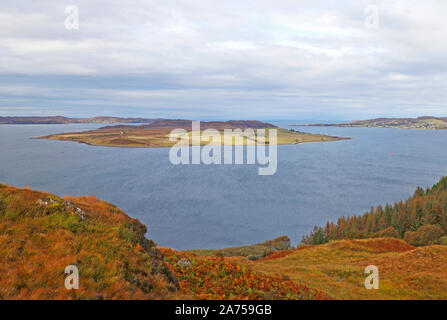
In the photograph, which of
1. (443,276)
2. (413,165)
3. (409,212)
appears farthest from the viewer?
(413,165)

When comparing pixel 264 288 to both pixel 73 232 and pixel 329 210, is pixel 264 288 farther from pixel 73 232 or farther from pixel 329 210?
pixel 329 210

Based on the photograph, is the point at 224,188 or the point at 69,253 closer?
the point at 69,253

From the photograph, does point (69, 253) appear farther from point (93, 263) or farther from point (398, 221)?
point (398, 221)

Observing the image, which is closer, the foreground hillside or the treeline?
A: the foreground hillside

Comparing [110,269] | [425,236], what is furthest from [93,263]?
[425,236]

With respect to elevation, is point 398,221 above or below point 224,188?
above

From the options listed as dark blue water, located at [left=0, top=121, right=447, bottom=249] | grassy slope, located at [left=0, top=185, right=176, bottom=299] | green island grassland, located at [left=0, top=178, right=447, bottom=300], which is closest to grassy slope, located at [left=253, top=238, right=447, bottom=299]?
green island grassland, located at [left=0, top=178, right=447, bottom=300]

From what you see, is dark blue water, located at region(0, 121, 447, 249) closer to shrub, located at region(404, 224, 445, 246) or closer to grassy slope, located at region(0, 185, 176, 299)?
shrub, located at region(404, 224, 445, 246)

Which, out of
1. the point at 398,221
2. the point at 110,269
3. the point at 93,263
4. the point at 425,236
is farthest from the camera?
the point at 398,221
